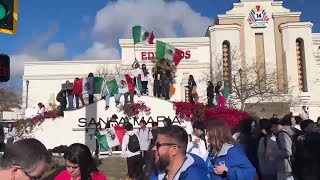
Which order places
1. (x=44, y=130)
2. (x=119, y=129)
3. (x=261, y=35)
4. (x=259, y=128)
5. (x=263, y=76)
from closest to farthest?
(x=259, y=128)
(x=119, y=129)
(x=44, y=130)
(x=263, y=76)
(x=261, y=35)

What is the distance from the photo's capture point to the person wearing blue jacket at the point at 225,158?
4656mm

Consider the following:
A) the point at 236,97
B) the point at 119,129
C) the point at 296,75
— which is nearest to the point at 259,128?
the point at 119,129

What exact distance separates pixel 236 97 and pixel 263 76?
4.52 metres

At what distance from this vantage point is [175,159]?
145 inches

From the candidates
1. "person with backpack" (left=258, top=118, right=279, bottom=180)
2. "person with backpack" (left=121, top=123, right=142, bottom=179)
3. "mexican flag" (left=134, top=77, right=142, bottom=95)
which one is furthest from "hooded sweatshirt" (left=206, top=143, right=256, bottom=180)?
"mexican flag" (left=134, top=77, right=142, bottom=95)

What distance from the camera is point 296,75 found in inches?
1628

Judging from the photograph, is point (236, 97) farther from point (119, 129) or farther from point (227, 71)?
point (119, 129)

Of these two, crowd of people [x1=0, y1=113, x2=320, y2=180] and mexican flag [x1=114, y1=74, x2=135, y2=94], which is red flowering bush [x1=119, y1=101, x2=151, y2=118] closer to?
mexican flag [x1=114, y1=74, x2=135, y2=94]

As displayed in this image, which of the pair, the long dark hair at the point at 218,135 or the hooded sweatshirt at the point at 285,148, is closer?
the long dark hair at the point at 218,135

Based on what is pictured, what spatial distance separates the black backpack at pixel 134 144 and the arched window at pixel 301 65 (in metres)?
33.3

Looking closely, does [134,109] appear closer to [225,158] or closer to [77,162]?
[225,158]

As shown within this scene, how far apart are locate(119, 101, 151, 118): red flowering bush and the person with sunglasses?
18341mm

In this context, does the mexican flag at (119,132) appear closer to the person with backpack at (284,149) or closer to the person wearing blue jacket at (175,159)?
the person with backpack at (284,149)

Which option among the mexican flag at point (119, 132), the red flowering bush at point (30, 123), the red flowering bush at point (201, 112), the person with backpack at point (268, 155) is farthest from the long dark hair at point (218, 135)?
the red flowering bush at point (30, 123)
